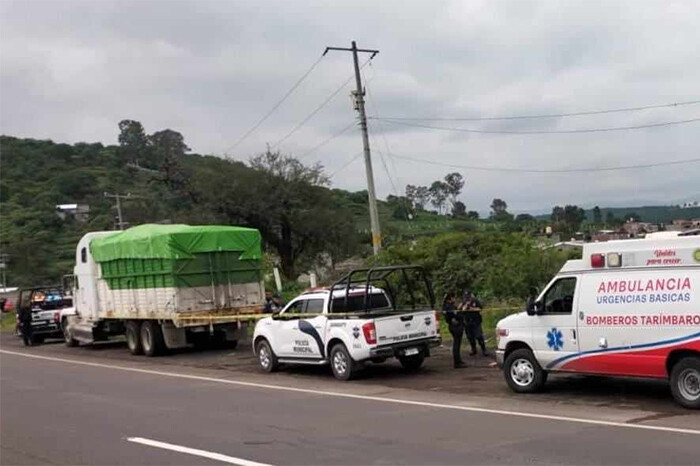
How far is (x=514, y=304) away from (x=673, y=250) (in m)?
11.1

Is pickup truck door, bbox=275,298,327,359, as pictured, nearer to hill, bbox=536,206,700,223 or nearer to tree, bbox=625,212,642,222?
hill, bbox=536,206,700,223

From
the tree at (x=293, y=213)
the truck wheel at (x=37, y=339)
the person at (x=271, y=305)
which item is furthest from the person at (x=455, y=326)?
the tree at (x=293, y=213)

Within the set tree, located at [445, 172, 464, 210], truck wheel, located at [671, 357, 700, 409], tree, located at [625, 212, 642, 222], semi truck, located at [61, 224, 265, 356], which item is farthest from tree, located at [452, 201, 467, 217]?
truck wheel, located at [671, 357, 700, 409]

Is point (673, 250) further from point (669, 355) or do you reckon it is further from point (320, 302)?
point (320, 302)

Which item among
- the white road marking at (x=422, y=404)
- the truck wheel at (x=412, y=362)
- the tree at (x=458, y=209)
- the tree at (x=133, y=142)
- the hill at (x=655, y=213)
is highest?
the tree at (x=133, y=142)

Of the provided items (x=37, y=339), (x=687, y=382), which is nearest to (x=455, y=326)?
(x=687, y=382)

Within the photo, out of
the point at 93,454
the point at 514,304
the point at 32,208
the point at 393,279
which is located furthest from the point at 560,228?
the point at 32,208

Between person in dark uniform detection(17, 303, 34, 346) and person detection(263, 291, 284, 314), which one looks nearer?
person detection(263, 291, 284, 314)

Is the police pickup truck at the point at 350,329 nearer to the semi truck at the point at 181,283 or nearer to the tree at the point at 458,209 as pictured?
the semi truck at the point at 181,283

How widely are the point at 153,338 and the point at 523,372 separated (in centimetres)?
1349

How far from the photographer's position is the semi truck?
22578mm

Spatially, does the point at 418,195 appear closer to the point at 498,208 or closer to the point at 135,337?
the point at 498,208

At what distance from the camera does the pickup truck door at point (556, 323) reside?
39.9 feet

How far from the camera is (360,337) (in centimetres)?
1525
